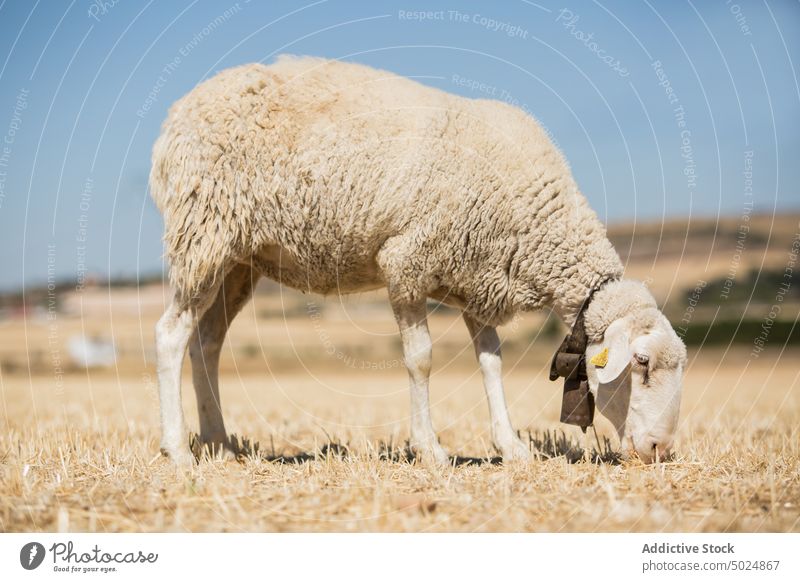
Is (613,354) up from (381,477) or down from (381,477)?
up

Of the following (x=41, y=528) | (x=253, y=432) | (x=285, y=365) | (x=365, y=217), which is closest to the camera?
(x=41, y=528)

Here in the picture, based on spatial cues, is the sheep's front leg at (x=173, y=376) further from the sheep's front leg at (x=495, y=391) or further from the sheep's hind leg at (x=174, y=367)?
the sheep's front leg at (x=495, y=391)

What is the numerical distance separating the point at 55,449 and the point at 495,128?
13.6 ft

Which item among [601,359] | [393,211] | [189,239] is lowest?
[601,359]

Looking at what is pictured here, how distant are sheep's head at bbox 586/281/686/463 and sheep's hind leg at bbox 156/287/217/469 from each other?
300 centimetres

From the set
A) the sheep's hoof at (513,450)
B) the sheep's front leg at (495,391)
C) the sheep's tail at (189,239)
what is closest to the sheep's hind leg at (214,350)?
the sheep's tail at (189,239)

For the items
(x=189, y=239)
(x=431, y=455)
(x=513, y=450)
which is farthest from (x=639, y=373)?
(x=189, y=239)

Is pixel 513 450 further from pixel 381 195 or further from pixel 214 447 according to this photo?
pixel 214 447

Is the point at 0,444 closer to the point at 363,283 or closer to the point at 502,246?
the point at 363,283

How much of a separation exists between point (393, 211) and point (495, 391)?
1625mm

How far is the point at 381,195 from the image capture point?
232 inches

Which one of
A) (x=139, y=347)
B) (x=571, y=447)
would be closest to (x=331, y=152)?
(x=571, y=447)

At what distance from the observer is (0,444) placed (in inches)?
257

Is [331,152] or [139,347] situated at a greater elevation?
[331,152]
